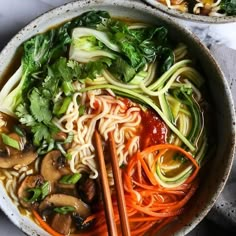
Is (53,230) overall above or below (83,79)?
below

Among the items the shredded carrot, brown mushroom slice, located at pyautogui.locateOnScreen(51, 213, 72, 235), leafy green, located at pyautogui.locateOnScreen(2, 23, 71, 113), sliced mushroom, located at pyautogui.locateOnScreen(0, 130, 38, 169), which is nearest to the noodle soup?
leafy green, located at pyautogui.locateOnScreen(2, 23, 71, 113)

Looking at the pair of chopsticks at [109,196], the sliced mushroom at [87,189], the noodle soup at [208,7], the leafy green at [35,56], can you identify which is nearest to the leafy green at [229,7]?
the noodle soup at [208,7]

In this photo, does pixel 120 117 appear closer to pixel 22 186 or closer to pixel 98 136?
pixel 98 136

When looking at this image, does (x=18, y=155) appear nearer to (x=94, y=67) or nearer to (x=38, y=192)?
(x=38, y=192)

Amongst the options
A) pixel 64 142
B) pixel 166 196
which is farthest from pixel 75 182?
pixel 166 196

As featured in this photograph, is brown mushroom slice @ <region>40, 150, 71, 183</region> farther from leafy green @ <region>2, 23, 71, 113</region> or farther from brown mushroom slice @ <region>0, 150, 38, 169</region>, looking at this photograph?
leafy green @ <region>2, 23, 71, 113</region>

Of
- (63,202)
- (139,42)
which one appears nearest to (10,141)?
(63,202)

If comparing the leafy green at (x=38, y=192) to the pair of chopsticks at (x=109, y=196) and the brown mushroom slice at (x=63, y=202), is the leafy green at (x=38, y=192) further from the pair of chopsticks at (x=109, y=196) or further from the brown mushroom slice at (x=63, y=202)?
the pair of chopsticks at (x=109, y=196)
